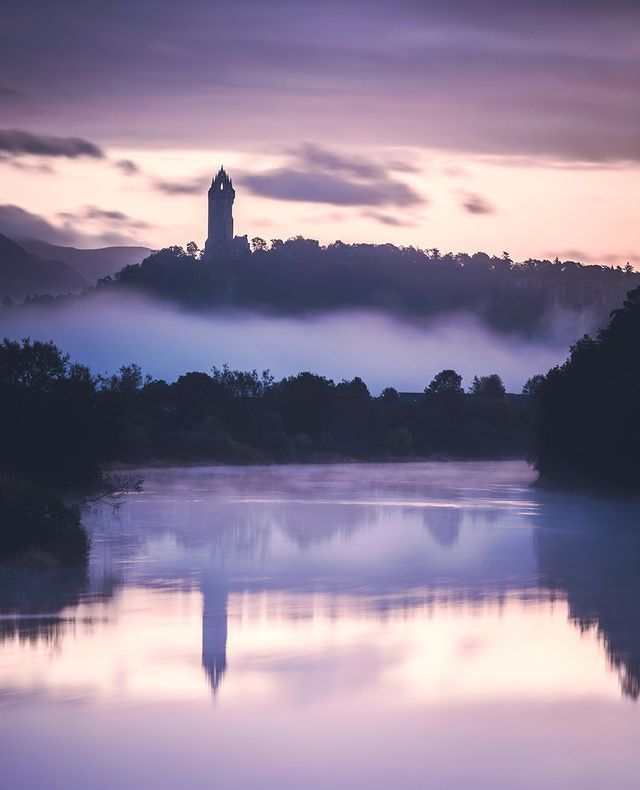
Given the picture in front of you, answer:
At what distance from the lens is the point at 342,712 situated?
17.5m

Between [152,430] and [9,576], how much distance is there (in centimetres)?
8581

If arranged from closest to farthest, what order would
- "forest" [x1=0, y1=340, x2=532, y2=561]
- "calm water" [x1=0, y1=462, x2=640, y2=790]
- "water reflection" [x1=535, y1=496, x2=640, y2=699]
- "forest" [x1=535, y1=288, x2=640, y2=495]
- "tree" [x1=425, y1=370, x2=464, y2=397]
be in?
1. "calm water" [x1=0, y1=462, x2=640, y2=790]
2. "water reflection" [x1=535, y1=496, x2=640, y2=699]
3. "forest" [x1=0, y1=340, x2=532, y2=561]
4. "forest" [x1=535, y1=288, x2=640, y2=495]
5. "tree" [x1=425, y1=370, x2=464, y2=397]

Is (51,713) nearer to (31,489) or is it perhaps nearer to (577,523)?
(31,489)

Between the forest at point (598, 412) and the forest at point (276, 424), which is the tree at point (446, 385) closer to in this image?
the forest at point (276, 424)

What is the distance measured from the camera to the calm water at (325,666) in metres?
14.9

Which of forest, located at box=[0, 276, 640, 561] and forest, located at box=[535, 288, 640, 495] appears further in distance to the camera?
forest, located at box=[535, 288, 640, 495]

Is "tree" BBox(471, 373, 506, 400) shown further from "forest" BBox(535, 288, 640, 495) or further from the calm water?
the calm water

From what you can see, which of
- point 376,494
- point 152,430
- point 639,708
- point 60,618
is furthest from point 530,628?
point 152,430

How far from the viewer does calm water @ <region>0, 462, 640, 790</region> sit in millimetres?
14945

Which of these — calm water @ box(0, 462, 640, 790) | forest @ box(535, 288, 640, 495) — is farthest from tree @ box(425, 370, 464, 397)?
calm water @ box(0, 462, 640, 790)

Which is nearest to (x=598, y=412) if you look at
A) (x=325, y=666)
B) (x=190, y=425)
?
(x=325, y=666)

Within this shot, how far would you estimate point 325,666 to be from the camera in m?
20.8

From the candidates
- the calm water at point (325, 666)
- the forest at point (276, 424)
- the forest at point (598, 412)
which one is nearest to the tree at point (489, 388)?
the forest at point (276, 424)

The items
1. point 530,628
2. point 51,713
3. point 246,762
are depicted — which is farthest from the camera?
point 530,628
